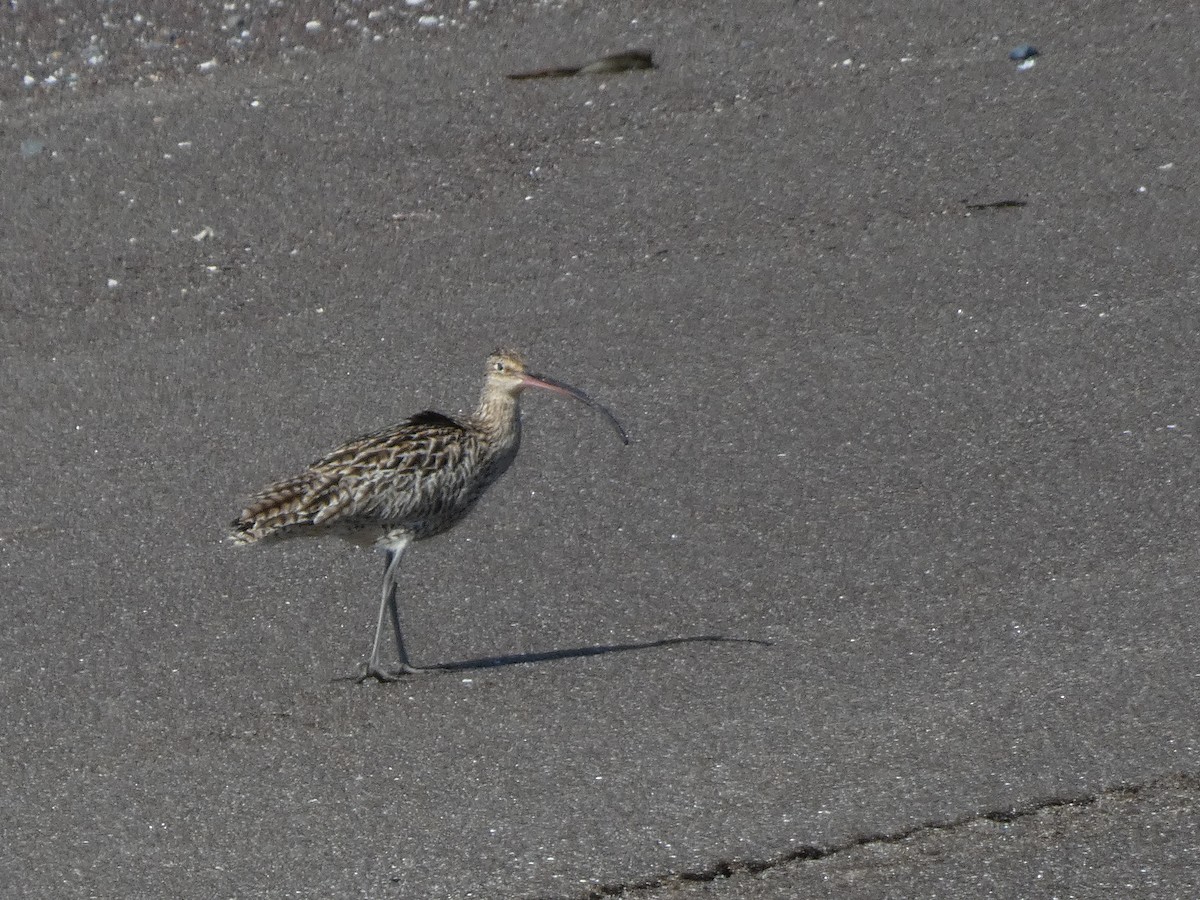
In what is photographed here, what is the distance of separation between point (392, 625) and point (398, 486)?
0.52m

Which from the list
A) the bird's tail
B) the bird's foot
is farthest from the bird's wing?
the bird's foot

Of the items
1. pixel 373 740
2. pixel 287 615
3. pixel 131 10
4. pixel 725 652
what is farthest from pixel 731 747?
pixel 131 10

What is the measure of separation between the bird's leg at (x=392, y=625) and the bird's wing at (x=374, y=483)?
0.48 feet

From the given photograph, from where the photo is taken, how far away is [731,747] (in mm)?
5785

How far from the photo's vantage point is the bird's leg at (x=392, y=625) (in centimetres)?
632

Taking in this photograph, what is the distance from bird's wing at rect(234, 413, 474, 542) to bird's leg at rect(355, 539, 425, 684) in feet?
0.48

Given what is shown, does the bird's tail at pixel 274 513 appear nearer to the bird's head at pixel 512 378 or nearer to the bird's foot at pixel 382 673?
the bird's foot at pixel 382 673

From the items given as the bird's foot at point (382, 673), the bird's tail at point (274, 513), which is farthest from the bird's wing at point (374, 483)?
the bird's foot at point (382, 673)

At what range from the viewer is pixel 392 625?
21.9ft

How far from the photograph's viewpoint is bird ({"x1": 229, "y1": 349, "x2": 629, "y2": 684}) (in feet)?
20.8

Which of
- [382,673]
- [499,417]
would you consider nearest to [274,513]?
[382,673]

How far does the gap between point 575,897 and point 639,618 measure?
1773 millimetres

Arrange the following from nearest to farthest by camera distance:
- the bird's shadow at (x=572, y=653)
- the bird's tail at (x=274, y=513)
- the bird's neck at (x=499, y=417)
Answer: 1. the bird's tail at (x=274, y=513)
2. the bird's shadow at (x=572, y=653)
3. the bird's neck at (x=499, y=417)

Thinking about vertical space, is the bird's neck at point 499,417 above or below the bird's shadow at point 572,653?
above
